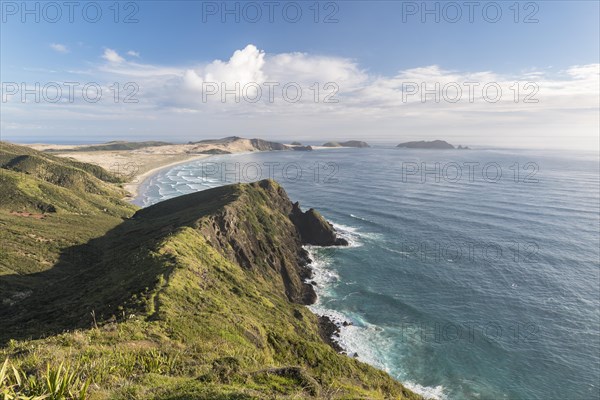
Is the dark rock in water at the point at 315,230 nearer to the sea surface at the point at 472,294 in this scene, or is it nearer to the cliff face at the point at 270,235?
the cliff face at the point at 270,235

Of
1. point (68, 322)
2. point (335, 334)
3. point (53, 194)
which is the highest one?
point (53, 194)

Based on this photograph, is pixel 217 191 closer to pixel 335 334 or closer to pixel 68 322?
pixel 335 334

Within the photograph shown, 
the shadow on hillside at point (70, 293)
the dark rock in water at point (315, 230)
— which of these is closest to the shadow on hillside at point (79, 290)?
the shadow on hillside at point (70, 293)

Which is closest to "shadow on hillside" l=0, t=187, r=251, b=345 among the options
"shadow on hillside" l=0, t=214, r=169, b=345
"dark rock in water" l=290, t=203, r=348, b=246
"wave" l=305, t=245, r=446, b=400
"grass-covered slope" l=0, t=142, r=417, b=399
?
"shadow on hillside" l=0, t=214, r=169, b=345

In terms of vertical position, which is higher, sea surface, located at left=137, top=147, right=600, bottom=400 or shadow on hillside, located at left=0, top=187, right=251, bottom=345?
shadow on hillside, located at left=0, top=187, right=251, bottom=345

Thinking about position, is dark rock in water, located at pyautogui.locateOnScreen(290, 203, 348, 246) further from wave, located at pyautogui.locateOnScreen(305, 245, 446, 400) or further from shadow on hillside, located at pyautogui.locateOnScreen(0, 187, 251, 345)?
shadow on hillside, located at pyautogui.locateOnScreen(0, 187, 251, 345)

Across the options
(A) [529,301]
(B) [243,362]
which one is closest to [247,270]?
(B) [243,362]

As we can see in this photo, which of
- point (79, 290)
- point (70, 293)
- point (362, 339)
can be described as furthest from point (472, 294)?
point (70, 293)
